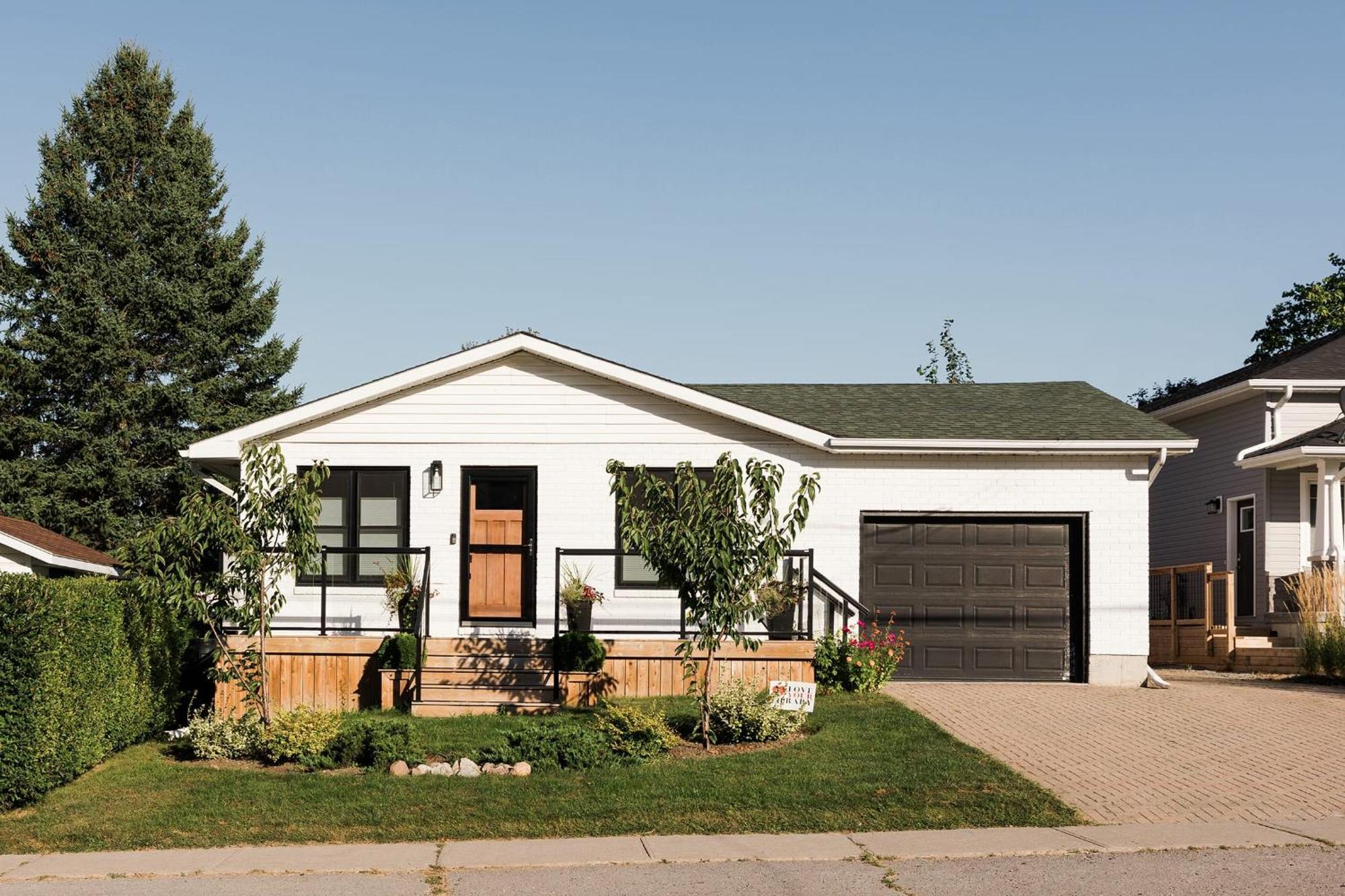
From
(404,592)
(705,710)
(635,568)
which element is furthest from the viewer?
(635,568)

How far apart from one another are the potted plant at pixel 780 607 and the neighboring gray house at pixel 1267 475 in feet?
30.2

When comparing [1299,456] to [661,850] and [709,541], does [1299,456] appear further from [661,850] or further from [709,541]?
Answer: [661,850]

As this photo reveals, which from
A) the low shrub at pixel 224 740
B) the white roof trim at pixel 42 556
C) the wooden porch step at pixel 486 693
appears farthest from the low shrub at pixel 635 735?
the white roof trim at pixel 42 556

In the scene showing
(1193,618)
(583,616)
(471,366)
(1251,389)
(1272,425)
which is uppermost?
(1251,389)

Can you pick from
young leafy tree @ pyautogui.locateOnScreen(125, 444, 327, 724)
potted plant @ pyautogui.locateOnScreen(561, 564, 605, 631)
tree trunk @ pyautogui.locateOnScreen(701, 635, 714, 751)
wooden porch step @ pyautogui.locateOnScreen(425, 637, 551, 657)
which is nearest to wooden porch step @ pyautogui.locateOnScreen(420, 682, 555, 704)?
wooden porch step @ pyautogui.locateOnScreen(425, 637, 551, 657)

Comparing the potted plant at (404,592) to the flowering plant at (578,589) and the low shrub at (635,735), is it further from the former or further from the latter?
the low shrub at (635,735)

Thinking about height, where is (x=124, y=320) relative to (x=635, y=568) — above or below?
above

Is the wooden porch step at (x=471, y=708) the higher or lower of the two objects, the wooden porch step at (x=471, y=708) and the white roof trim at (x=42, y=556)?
the lower

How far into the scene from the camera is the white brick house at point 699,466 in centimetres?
1619

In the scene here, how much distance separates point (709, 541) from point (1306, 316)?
34869 mm

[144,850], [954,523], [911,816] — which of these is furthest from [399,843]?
[954,523]

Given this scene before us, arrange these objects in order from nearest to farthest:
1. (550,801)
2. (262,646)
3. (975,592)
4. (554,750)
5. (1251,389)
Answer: (550,801)
(554,750)
(262,646)
(975,592)
(1251,389)

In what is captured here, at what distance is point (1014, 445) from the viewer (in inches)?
650

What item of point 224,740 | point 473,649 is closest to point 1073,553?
point 473,649
